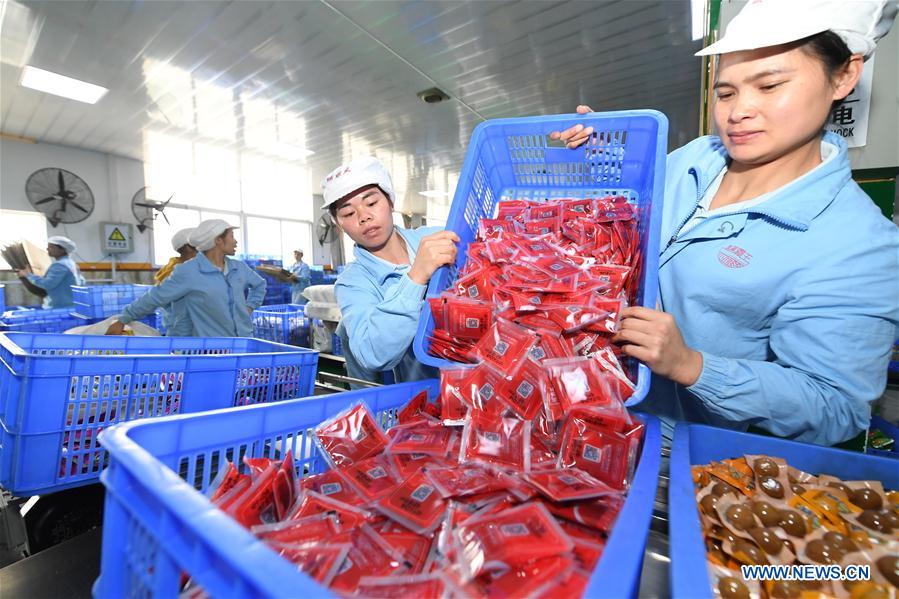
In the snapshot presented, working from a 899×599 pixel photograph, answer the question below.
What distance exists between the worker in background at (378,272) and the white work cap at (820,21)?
0.84 m

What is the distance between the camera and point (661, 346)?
86cm

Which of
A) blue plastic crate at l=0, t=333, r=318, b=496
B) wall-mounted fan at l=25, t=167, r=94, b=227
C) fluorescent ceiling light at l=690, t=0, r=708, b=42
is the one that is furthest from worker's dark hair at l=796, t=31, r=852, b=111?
wall-mounted fan at l=25, t=167, r=94, b=227

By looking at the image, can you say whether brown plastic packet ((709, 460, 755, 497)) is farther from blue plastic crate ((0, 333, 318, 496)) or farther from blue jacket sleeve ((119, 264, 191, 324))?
blue jacket sleeve ((119, 264, 191, 324))

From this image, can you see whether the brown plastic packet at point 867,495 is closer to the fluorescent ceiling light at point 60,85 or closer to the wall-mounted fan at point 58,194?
the fluorescent ceiling light at point 60,85

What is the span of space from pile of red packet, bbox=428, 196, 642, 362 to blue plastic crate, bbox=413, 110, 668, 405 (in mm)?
66

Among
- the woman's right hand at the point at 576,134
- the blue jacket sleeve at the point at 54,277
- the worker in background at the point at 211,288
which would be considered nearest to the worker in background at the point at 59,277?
the blue jacket sleeve at the point at 54,277

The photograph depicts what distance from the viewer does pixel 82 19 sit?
388 centimetres

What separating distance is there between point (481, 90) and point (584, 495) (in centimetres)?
564

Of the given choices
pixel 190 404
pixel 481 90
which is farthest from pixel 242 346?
pixel 481 90

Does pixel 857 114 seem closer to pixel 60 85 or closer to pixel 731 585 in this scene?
pixel 731 585

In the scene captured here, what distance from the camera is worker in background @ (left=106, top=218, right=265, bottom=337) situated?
133 inches

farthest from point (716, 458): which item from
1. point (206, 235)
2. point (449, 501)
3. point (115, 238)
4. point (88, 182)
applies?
point (88, 182)

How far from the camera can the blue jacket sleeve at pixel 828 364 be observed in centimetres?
86

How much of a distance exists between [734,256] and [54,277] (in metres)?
6.80
